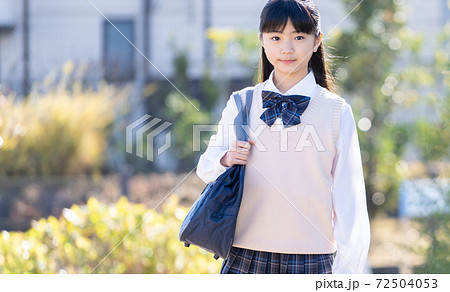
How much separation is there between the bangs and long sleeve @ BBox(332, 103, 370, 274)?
23cm

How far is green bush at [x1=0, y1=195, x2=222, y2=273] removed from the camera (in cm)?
241

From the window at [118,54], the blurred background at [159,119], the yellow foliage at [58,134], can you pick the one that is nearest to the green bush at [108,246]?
the blurred background at [159,119]

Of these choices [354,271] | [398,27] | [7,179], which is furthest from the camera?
[7,179]

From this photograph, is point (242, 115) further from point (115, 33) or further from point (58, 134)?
point (115, 33)

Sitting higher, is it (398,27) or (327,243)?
(398,27)

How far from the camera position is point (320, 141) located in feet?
4.44

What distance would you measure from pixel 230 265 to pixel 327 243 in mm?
246

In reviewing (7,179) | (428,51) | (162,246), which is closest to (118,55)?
(7,179)

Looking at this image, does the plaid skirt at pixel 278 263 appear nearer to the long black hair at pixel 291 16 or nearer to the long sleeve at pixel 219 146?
the long sleeve at pixel 219 146

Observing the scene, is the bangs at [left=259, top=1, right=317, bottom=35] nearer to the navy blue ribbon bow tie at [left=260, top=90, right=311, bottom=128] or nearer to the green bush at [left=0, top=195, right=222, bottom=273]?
the navy blue ribbon bow tie at [left=260, top=90, right=311, bottom=128]

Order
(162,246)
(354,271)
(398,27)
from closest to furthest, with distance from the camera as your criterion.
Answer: (354,271) < (162,246) < (398,27)

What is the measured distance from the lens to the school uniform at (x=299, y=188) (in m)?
1.34

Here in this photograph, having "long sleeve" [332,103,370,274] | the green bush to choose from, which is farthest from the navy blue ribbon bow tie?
the green bush
